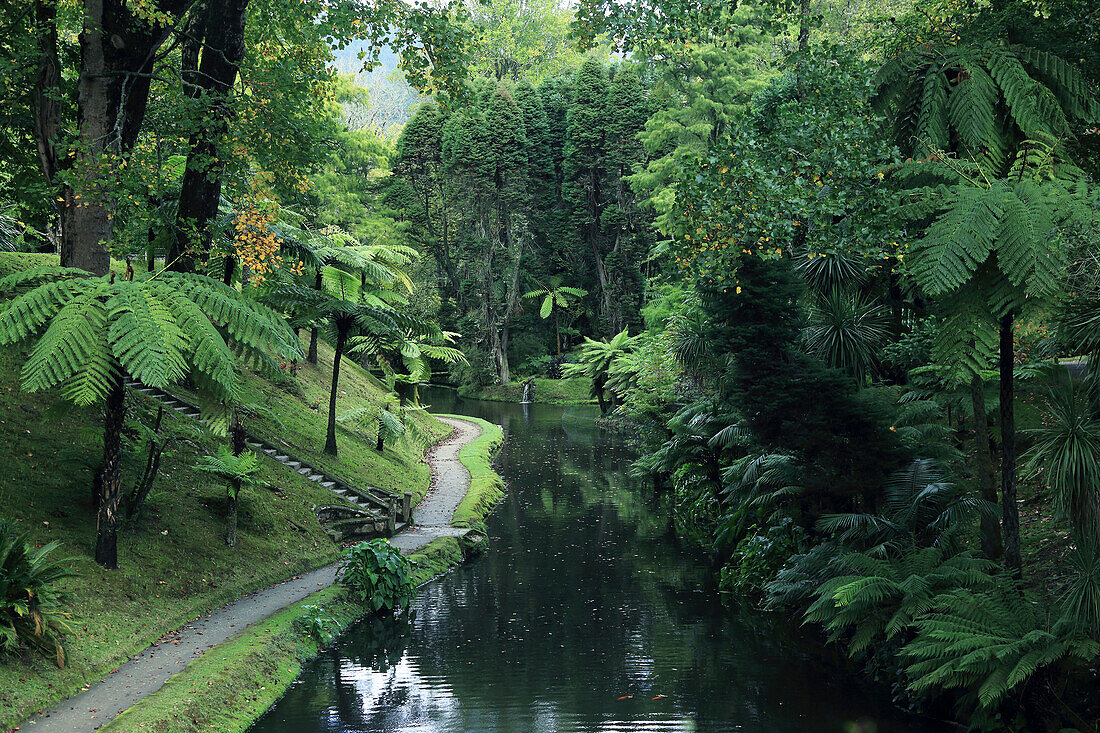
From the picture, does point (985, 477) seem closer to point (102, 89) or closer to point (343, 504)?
point (343, 504)

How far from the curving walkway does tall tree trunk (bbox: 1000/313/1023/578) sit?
9379 millimetres

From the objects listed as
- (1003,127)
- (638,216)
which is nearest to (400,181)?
(638,216)

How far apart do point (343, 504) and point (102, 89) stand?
29.0ft

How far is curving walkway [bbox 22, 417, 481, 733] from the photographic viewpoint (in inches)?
315

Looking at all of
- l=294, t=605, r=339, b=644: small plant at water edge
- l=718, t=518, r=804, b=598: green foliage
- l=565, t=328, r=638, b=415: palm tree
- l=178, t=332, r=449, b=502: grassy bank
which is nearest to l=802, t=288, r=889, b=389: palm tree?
l=718, t=518, r=804, b=598: green foliage

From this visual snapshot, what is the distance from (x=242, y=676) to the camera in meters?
9.70

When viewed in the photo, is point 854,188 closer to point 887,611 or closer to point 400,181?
point 887,611

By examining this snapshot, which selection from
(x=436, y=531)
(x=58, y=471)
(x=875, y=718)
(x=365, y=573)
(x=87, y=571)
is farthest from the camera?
(x=436, y=531)

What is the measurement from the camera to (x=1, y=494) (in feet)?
36.0

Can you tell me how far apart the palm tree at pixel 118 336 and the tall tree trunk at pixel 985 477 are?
8.45m

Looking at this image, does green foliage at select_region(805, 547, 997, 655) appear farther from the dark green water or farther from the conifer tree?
the conifer tree

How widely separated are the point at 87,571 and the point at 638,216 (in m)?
43.3

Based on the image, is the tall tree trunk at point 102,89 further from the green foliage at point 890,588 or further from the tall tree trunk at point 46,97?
the green foliage at point 890,588

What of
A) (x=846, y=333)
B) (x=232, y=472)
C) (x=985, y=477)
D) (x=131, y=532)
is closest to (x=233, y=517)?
(x=232, y=472)
